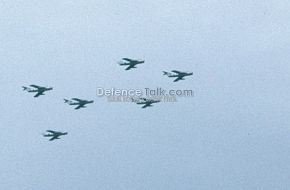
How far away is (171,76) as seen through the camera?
643 ft

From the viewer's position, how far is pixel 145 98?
19888cm

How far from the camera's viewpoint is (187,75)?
639 feet

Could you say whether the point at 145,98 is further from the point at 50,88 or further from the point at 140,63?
the point at 50,88

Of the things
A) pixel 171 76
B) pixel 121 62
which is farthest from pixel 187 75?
pixel 121 62

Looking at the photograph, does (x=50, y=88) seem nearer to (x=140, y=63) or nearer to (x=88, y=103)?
(x=88, y=103)

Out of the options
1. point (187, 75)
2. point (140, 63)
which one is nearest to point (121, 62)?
point (140, 63)

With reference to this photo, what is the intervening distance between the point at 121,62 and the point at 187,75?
53.3 ft

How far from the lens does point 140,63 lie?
193125mm

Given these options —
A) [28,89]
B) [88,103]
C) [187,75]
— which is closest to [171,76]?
[187,75]

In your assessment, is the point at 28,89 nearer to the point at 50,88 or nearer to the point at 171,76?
the point at 50,88

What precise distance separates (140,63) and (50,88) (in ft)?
77.9

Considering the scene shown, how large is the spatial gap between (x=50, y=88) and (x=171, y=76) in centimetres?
3001

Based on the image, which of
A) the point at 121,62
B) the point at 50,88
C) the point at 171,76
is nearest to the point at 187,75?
the point at 171,76

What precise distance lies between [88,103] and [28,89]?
1513 centimetres
